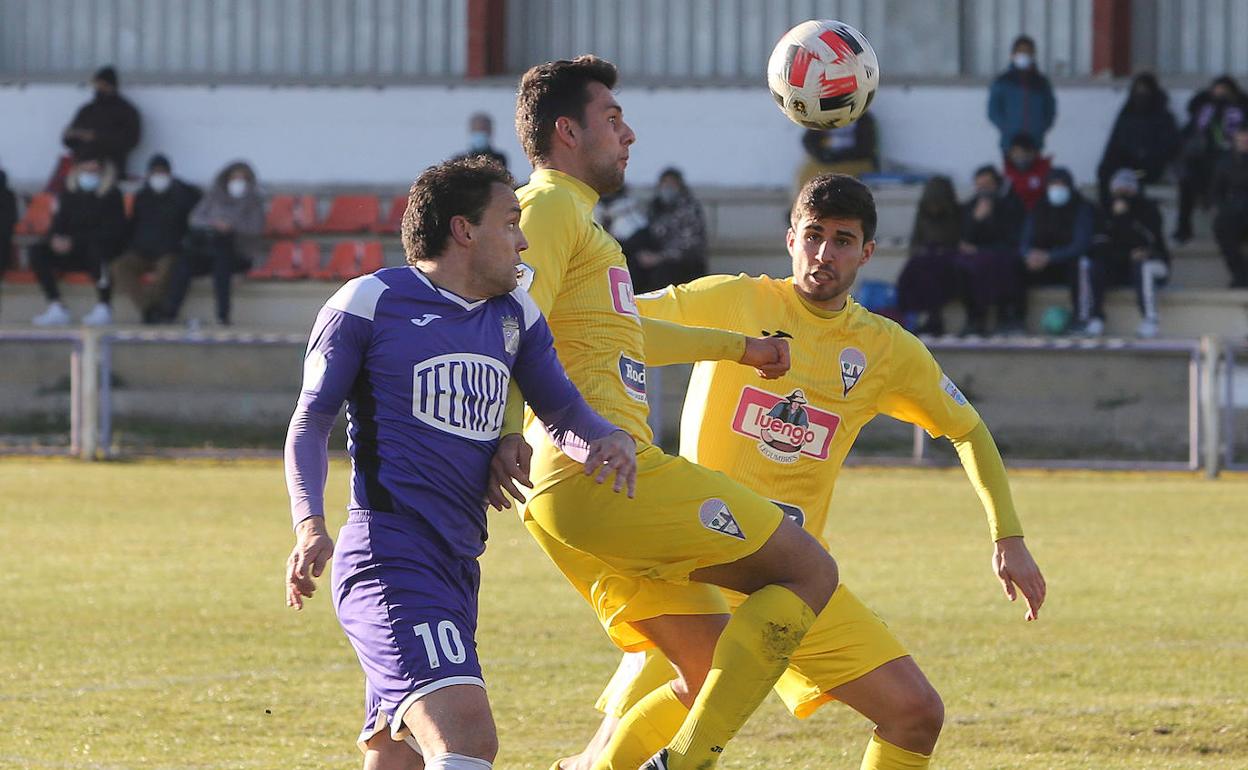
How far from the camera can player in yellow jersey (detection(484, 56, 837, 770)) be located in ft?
14.8

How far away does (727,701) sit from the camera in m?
4.53

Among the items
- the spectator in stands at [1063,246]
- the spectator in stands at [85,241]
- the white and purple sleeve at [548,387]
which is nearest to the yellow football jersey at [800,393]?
the white and purple sleeve at [548,387]

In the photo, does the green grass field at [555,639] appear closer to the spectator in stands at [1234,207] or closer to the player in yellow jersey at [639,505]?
the player in yellow jersey at [639,505]

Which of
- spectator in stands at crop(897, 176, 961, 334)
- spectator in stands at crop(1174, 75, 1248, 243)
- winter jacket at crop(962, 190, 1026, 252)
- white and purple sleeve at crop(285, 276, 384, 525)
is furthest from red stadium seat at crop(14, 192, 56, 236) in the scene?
white and purple sleeve at crop(285, 276, 384, 525)

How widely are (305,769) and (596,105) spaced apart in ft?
6.96

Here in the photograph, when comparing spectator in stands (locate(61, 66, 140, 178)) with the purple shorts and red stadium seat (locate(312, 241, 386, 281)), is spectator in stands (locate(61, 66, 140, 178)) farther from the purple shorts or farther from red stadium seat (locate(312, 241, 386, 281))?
the purple shorts

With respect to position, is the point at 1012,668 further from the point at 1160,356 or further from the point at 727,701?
the point at 1160,356

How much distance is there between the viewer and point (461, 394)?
4281 millimetres

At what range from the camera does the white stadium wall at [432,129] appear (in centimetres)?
2011

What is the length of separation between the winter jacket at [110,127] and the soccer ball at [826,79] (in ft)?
49.3

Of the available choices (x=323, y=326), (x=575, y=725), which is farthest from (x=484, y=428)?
(x=575, y=725)

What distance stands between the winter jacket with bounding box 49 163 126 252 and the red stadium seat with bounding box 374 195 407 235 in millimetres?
2589

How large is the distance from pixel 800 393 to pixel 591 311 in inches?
34.2

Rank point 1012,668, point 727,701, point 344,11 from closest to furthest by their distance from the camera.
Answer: point 727,701
point 1012,668
point 344,11
